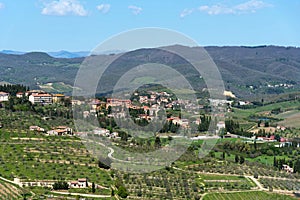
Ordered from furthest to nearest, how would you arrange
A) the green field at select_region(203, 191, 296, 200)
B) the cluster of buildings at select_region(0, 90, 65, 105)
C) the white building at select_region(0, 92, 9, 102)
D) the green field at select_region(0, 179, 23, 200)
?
the cluster of buildings at select_region(0, 90, 65, 105) < the white building at select_region(0, 92, 9, 102) < the green field at select_region(203, 191, 296, 200) < the green field at select_region(0, 179, 23, 200)

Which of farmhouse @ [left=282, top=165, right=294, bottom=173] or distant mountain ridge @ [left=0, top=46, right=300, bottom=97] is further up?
distant mountain ridge @ [left=0, top=46, right=300, bottom=97]

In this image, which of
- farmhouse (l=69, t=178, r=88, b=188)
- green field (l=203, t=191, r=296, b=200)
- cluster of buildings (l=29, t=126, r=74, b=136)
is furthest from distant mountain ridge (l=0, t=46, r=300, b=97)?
farmhouse (l=69, t=178, r=88, b=188)

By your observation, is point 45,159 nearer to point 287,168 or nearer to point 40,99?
point 287,168

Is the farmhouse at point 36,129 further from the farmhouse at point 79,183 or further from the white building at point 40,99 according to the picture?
the white building at point 40,99

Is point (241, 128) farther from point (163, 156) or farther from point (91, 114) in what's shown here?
point (163, 156)

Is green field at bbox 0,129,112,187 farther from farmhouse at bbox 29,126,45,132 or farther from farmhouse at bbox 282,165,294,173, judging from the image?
farmhouse at bbox 282,165,294,173

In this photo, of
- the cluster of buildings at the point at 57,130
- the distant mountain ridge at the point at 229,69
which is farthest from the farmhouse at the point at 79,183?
the distant mountain ridge at the point at 229,69

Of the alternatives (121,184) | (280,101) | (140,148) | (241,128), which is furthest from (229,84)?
(121,184)

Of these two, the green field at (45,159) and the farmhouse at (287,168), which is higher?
the green field at (45,159)
